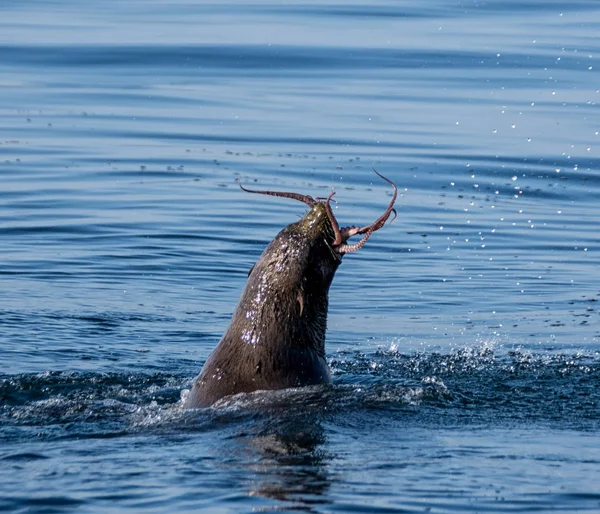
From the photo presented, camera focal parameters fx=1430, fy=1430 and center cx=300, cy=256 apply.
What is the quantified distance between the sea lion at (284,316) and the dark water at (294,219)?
0.14 meters

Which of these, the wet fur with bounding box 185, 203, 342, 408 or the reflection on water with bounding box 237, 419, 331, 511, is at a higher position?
the wet fur with bounding box 185, 203, 342, 408

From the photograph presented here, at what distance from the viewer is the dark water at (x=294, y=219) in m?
6.24

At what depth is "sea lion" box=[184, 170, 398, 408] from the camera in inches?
280

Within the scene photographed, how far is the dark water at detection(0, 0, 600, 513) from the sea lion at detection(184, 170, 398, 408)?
0.47 ft

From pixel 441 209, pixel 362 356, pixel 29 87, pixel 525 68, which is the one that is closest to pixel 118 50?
pixel 29 87

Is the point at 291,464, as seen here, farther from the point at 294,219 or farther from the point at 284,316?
the point at 294,219

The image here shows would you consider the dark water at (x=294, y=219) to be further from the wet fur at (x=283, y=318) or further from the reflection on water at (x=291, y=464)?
the wet fur at (x=283, y=318)

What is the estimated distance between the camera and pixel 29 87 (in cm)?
2031

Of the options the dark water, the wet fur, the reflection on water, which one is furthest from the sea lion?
the reflection on water

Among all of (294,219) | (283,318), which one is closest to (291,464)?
(283,318)

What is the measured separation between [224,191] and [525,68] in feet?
25.1

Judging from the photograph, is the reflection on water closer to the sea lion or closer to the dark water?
the dark water

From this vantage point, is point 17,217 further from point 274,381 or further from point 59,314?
point 274,381

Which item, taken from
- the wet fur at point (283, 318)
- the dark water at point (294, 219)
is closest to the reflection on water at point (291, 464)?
the dark water at point (294, 219)
